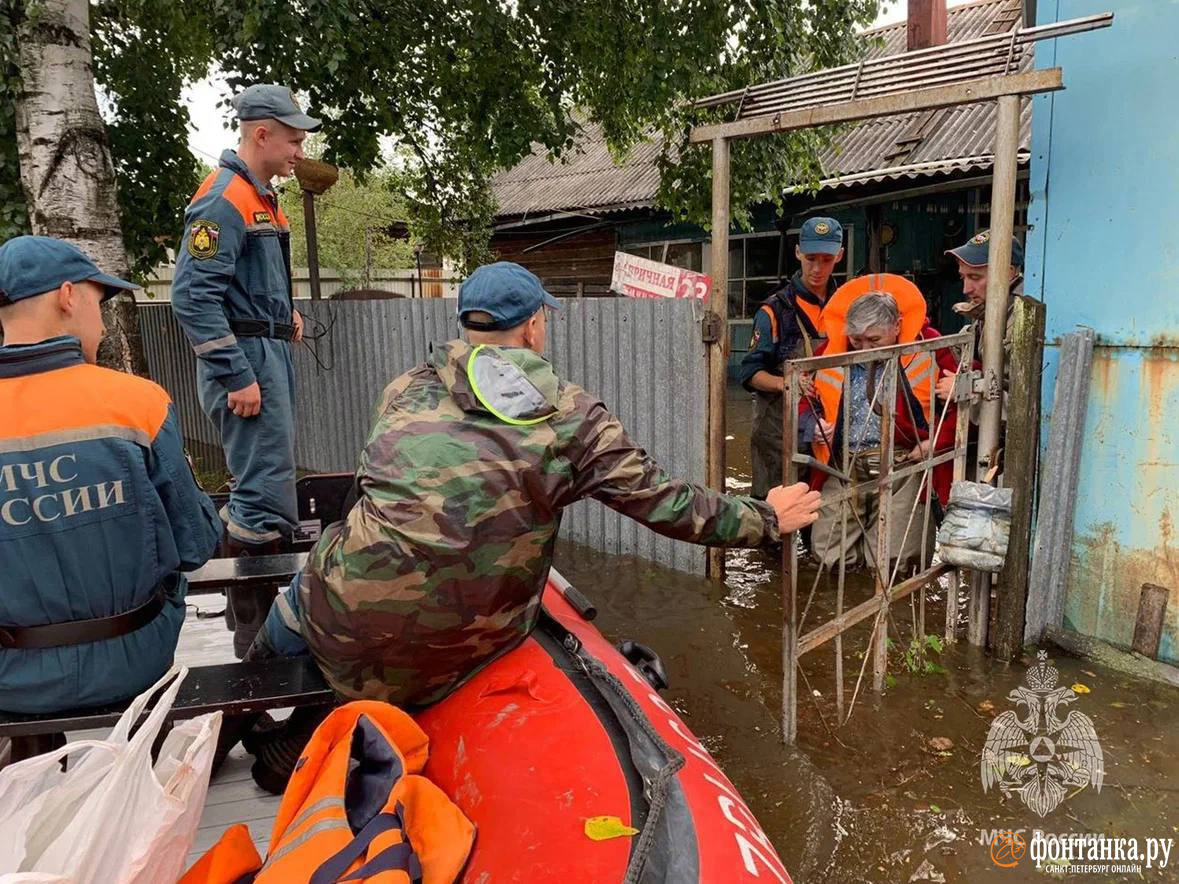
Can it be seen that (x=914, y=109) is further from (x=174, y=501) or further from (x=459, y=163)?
(x=459, y=163)

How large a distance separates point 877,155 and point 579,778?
9727 millimetres

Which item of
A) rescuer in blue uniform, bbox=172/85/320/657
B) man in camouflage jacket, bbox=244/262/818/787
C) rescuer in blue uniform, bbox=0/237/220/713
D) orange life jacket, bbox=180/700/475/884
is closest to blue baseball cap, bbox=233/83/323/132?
rescuer in blue uniform, bbox=172/85/320/657

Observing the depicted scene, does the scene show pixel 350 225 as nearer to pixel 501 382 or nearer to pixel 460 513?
pixel 501 382

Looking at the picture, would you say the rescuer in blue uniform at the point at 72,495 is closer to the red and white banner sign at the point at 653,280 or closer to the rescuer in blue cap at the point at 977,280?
the rescuer in blue cap at the point at 977,280

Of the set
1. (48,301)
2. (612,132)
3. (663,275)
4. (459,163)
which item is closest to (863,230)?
(612,132)

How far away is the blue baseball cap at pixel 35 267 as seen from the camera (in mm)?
1960

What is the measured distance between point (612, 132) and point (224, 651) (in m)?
5.87

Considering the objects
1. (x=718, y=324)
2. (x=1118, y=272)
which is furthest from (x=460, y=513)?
(x=1118, y=272)

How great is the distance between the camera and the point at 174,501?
216 centimetres

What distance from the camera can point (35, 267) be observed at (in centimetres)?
199

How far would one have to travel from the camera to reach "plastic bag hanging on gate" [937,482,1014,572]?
3.49m

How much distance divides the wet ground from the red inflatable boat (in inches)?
37.1

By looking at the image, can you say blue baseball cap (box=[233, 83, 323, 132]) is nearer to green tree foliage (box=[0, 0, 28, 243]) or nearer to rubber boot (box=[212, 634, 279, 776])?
rubber boot (box=[212, 634, 279, 776])

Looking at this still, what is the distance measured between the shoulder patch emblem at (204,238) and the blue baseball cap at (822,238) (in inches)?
117
